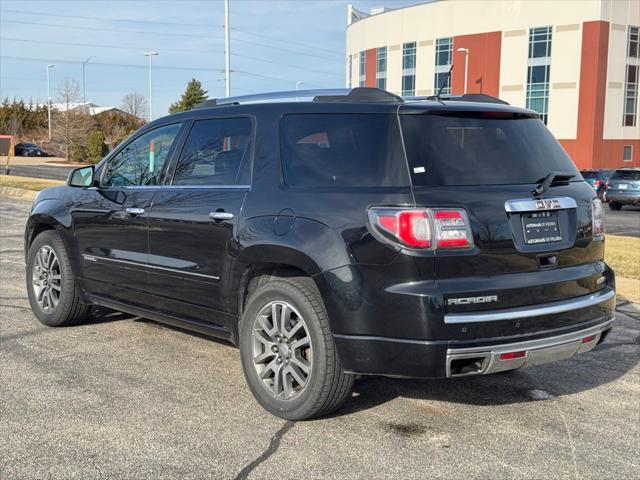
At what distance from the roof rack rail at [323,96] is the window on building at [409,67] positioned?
61.3 meters

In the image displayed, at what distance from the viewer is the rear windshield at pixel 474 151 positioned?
3.84m

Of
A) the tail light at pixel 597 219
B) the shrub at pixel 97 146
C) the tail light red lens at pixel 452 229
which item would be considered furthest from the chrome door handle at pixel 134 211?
the shrub at pixel 97 146

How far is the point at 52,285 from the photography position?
20.7 feet

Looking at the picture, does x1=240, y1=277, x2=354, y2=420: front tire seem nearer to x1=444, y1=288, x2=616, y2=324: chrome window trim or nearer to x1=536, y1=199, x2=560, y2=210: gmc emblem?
x1=444, y1=288, x2=616, y2=324: chrome window trim

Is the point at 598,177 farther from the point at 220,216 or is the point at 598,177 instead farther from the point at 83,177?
the point at 220,216

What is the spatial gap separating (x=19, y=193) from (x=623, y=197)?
64.6 feet

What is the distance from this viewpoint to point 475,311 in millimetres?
3693

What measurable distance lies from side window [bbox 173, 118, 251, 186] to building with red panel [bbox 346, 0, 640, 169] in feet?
163

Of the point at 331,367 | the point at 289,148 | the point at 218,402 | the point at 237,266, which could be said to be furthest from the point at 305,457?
the point at 289,148

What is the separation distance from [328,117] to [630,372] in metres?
3.05

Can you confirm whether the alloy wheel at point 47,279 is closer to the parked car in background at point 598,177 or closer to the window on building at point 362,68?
the parked car in background at point 598,177

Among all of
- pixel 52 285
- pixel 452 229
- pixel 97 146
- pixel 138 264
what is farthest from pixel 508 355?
pixel 97 146

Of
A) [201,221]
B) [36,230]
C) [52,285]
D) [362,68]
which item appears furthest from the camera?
[362,68]

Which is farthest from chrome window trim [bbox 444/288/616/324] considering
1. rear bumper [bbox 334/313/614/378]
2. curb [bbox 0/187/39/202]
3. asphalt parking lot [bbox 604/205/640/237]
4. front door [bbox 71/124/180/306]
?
curb [bbox 0/187/39/202]
